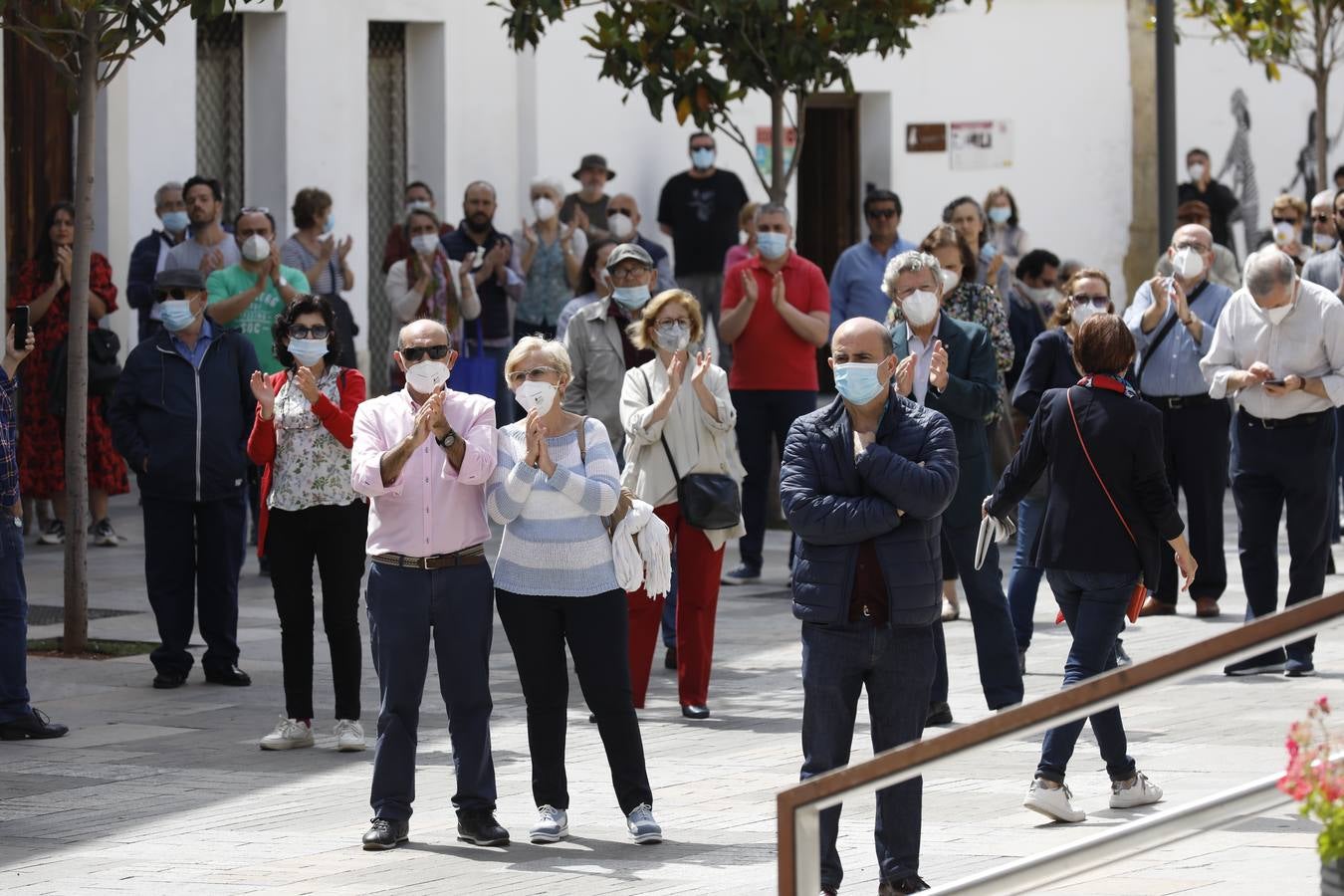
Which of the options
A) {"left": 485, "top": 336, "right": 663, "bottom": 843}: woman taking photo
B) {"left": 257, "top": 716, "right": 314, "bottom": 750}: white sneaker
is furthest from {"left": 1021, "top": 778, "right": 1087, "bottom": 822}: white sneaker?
{"left": 257, "top": 716, "right": 314, "bottom": 750}: white sneaker

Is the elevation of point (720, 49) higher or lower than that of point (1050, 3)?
lower

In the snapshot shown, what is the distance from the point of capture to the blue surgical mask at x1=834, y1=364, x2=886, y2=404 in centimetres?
746

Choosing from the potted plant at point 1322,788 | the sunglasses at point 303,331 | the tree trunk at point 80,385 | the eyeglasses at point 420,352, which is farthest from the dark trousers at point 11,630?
the potted plant at point 1322,788

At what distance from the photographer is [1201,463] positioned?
42.7 feet

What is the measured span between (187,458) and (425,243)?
5577mm

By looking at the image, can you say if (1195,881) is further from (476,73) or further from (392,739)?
(476,73)

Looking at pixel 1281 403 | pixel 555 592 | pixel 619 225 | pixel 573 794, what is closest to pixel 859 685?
pixel 555 592

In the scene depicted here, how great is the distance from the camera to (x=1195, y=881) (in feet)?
18.5

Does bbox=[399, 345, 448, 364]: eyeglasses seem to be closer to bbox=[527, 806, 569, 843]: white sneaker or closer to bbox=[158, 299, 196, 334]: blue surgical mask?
bbox=[527, 806, 569, 843]: white sneaker

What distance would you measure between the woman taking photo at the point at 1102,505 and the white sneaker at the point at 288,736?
10.3 feet

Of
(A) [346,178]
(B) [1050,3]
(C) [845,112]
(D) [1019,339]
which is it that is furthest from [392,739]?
(B) [1050,3]

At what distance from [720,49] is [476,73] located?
655cm

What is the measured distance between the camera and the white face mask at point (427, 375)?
842 cm

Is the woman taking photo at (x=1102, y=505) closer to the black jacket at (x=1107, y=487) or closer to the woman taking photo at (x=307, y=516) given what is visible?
the black jacket at (x=1107, y=487)
